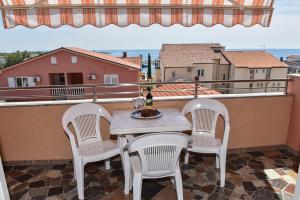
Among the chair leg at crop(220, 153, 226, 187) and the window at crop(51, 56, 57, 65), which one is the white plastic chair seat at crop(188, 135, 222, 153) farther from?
the window at crop(51, 56, 57, 65)

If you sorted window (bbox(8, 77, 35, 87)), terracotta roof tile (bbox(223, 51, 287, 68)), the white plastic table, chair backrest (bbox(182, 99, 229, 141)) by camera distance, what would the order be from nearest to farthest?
the white plastic table → chair backrest (bbox(182, 99, 229, 141)) → window (bbox(8, 77, 35, 87)) → terracotta roof tile (bbox(223, 51, 287, 68))

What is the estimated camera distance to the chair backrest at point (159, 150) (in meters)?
1.79

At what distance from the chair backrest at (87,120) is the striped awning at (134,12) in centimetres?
99

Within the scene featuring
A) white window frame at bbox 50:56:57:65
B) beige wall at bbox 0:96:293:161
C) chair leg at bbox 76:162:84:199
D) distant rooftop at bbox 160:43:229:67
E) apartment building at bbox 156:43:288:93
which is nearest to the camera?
chair leg at bbox 76:162:84:199

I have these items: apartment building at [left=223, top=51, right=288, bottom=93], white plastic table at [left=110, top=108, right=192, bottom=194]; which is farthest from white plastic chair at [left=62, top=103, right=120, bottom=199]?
apartment building at [left=223, top=51, right=288, bottom=93]

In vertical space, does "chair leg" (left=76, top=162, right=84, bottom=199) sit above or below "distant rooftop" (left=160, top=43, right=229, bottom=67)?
below

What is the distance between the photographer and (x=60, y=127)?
10.2 feet

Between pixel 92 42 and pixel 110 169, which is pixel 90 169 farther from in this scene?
pixel 92 42

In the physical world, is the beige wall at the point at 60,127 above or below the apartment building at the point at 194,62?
below

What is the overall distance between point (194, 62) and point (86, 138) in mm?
12805

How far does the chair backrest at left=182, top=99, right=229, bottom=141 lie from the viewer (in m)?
2.86

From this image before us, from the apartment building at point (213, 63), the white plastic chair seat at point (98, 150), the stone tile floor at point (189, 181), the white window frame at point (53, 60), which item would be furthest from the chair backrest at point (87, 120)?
the apartment building at point (213, 63)

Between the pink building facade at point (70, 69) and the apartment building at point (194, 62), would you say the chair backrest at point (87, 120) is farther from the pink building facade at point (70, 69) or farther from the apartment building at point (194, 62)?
the apartment building at point (194, 62)

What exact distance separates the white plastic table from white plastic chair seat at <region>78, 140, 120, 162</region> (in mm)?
114
